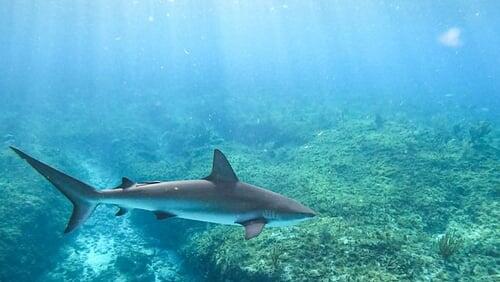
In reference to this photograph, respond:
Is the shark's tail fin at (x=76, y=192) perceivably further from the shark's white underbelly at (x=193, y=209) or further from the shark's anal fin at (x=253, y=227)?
the shark's anal fin at (x=253, y=227)

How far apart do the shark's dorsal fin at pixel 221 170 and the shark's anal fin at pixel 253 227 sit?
865 millimetres

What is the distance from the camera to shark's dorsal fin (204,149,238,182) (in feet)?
22.2

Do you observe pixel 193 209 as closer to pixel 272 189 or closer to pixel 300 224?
pixel 300 224

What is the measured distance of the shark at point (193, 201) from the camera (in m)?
6.44

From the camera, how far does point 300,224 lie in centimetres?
1027

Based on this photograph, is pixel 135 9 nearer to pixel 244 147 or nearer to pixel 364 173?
pixel 244 147

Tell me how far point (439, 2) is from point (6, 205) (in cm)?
6098

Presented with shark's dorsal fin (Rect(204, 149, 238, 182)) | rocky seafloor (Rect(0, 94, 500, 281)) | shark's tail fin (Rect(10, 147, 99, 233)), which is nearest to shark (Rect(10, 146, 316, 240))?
shark's tail fin (Rect(10, 147, 99, 233))

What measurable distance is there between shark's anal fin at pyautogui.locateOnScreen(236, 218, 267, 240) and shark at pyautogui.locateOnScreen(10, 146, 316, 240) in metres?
0.02

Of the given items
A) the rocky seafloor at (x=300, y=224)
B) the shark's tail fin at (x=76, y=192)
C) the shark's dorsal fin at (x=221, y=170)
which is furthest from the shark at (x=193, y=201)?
the rocky seafloor at (x=300, y=224)

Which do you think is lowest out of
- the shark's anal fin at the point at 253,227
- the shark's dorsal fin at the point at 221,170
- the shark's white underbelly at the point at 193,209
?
the shark's anal fin at the point at 253,227

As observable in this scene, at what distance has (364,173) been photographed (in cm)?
1460

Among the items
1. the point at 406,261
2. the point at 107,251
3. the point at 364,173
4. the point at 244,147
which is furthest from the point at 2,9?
the point at 406,261

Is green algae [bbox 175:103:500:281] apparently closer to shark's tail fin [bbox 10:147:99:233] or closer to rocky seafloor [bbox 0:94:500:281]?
rocky seafloor [bbox 0:94:500:281]
